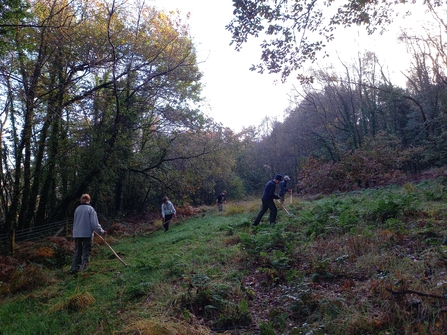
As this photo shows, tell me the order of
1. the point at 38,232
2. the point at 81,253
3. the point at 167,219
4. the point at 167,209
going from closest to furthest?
the point at 81,253 < the point at 38,232 < the point at 167,209 < the point at 167,219

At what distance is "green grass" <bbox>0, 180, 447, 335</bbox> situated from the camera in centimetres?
417

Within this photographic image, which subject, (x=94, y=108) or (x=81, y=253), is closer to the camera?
(x=81, y=253)

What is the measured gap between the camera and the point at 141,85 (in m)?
18.2

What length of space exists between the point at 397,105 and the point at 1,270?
3602 centimetres

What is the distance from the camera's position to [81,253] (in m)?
8.49

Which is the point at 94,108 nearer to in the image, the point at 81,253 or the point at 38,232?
the point at 38,232

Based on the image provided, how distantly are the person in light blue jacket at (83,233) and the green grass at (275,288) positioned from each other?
1.25 feet

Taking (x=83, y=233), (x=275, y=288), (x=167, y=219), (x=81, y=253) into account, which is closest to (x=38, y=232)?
(x=167, y=219)

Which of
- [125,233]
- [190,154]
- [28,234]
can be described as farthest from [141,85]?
[28,234]

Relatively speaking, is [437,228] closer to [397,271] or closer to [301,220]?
[397,271]

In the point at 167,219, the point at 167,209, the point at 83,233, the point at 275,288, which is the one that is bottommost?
the point at 275,288

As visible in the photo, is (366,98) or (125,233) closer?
(125,233)

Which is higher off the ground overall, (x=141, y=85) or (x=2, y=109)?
(x=141, y=85)

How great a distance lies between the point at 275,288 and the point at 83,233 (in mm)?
4878
